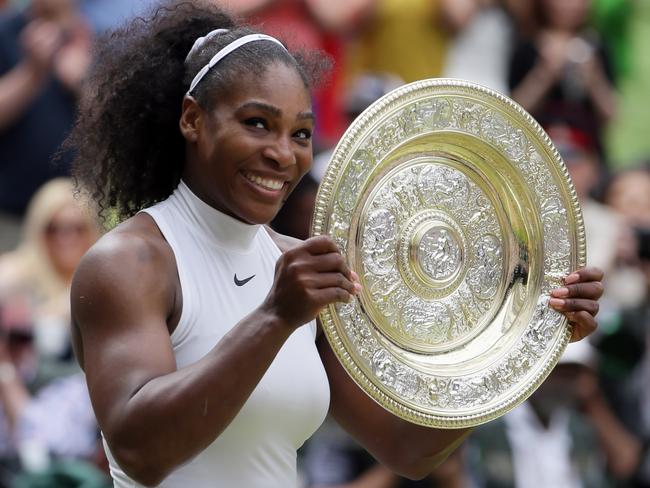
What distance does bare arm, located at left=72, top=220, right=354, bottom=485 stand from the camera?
227 centimetres

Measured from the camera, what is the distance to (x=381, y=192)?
271 centimetres

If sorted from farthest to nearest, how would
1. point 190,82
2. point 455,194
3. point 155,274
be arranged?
point 455,194, point 190,82, point 155,274

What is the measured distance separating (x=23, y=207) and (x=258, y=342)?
3.78 m

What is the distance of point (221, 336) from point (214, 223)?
0.27 meters

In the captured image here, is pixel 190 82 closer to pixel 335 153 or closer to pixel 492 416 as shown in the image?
pixel 335 153

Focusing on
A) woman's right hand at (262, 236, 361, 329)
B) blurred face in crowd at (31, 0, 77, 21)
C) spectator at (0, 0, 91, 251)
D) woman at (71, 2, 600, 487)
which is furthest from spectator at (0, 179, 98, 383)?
woman's right hand at (262, 236, 361, 329)

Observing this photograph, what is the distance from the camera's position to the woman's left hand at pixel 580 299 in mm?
2871

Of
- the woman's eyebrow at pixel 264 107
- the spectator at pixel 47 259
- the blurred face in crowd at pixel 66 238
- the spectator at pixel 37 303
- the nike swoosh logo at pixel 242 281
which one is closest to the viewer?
the woman's eyebrow at pixel 264 107

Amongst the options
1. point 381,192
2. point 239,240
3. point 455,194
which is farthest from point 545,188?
point 239,240

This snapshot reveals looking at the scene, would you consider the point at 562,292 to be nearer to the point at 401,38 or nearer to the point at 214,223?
the point at 214,223

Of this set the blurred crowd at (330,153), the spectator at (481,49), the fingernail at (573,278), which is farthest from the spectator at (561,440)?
the fingernail at (573,278)

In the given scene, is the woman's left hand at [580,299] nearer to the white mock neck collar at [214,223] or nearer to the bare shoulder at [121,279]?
the white mock neck collar at [214,223]

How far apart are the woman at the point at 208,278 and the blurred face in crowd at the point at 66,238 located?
8.06ft

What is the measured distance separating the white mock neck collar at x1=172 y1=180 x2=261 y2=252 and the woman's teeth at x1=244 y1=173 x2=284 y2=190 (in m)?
0.15
